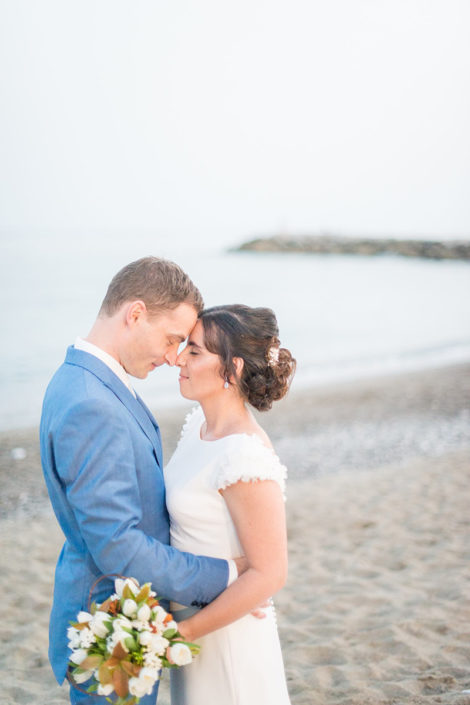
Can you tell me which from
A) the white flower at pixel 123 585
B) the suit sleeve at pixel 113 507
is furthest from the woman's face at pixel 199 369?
the white flower at pixel 123 585

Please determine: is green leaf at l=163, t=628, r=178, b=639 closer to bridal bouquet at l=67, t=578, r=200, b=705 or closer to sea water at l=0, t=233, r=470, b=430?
bridal bouquet at l=67, t=578, r=200, b=705

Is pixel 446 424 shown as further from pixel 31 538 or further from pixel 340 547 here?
pixel 31 538

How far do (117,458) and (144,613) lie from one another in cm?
46

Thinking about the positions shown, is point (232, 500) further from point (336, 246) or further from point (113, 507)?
point (336, 246)

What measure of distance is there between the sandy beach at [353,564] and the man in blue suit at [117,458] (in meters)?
1.99

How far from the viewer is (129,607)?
6.45 feet

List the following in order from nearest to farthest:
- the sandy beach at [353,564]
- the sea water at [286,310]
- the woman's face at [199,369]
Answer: the woman's face at [199,369]
the sandy beach at [353,564]
the sea water at [286,310]

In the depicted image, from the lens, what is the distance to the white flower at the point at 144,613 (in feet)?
6.40

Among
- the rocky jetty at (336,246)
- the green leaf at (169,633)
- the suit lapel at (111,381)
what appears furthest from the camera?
the rocky jetty at (336,246)

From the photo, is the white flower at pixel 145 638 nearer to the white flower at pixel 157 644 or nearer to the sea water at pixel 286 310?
the white flower at pixel 157 644

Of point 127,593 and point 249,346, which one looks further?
point 249,346

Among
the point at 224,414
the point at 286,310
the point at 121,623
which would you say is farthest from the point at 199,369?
the point at 286,310

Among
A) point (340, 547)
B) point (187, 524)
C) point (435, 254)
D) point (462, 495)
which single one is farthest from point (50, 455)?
point (435, 254)

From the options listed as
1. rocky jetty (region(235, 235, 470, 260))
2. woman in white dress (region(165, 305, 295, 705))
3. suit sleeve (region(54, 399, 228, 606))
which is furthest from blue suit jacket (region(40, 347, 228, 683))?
rocky jetty (region(235, 235, 470, 260))
